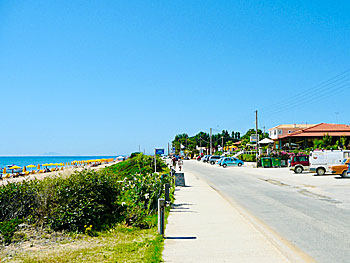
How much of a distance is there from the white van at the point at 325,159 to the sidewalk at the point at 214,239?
20.7m

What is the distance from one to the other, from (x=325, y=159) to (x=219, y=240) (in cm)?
2564

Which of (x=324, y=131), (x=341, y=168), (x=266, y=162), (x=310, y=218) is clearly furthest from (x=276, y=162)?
(x=310, y=218)

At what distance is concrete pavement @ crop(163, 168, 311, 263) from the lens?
6.94 meters

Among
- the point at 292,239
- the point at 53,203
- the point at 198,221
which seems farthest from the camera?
the point at 198,221

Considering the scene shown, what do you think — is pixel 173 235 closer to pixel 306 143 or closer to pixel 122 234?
pixel 122 234

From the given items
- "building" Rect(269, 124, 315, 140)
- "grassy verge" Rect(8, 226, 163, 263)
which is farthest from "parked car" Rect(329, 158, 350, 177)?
"building" Rect(269, 124, 315, 140)

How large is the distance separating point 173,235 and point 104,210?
81.0 inches

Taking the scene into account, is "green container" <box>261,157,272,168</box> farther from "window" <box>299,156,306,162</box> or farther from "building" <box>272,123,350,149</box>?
"building" <box>272,123,350,149</box>

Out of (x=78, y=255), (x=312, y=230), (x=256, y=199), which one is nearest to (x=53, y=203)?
(x=78, y=255)

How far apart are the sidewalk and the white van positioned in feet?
67.9

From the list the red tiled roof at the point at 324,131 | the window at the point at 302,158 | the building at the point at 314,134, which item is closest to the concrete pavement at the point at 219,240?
the window at the point at 302,158

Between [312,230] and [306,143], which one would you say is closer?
[312,230]

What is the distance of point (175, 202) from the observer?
49.5 ft

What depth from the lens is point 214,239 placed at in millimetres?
8430
